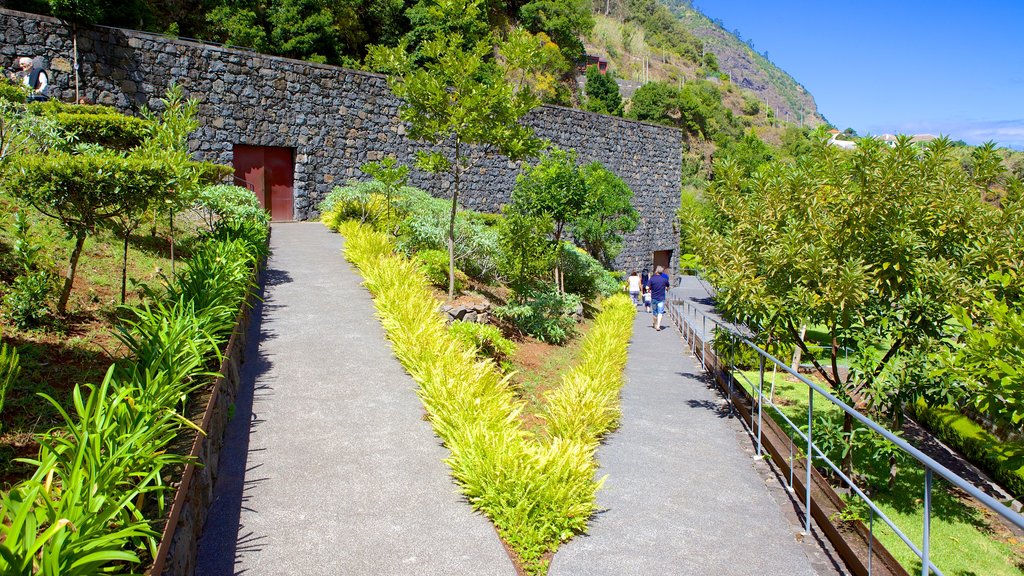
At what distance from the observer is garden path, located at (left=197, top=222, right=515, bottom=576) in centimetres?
388

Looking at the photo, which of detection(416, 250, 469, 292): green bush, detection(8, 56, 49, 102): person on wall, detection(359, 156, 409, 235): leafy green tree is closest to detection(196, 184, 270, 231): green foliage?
detection(359, 156, 409, 235): leafy green tree

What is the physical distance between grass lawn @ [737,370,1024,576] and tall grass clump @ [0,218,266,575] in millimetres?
4999

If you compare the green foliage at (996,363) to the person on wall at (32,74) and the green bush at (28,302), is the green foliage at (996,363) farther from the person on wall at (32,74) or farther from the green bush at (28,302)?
the person on wall at (32,74)

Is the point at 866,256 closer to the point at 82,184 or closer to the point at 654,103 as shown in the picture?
the point at 82,184

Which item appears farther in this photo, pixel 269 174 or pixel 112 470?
pixel 269 174

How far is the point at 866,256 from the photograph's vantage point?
6.25m

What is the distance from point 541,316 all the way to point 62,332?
→ 751cm

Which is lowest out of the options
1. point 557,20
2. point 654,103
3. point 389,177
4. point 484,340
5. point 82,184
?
point 484,340

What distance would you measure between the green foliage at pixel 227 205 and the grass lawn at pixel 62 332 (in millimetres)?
1119

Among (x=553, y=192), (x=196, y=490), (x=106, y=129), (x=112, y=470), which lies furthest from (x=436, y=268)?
(x=112, y=470)

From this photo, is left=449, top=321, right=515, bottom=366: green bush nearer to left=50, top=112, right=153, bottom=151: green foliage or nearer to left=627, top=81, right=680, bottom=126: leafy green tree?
left=50, top=112, right=153, bottom=151: green foliage

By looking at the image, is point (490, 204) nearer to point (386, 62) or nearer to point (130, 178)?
point (386, 62)

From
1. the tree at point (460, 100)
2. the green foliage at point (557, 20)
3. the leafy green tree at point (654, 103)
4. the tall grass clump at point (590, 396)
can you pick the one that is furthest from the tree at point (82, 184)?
the leafy green tree at point (654, 103)

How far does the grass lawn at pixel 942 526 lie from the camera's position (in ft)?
20.3
